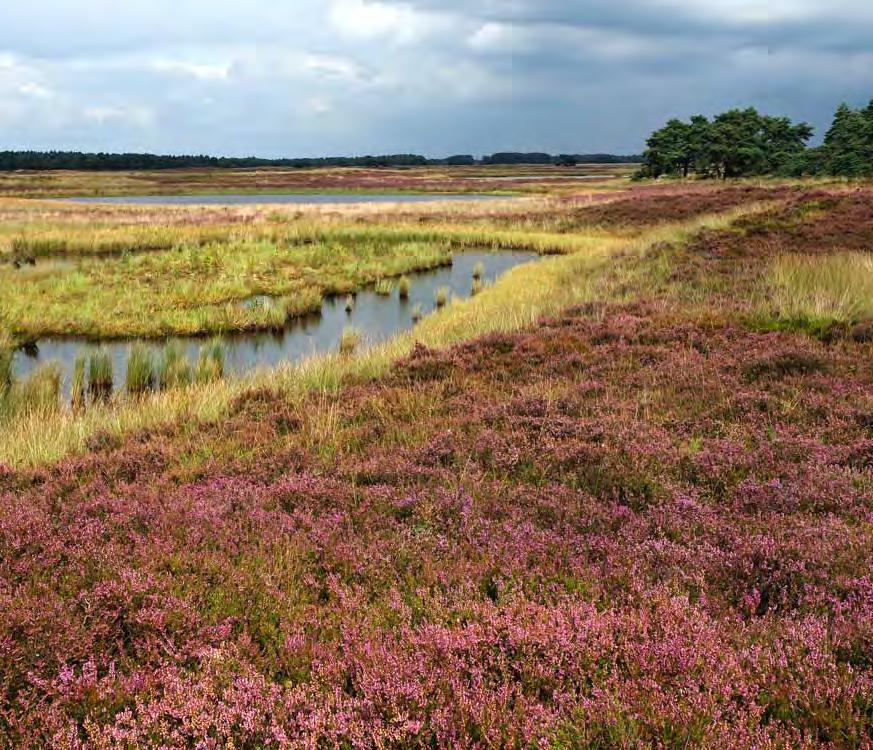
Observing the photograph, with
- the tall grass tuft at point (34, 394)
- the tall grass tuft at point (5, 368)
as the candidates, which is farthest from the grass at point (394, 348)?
the tall grass tuft at point (5, 368)

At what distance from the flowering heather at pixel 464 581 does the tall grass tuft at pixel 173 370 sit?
6464mm

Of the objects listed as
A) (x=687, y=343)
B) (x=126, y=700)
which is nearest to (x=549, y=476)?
(x=126, y=700)

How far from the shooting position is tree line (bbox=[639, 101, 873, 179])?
2621 inches

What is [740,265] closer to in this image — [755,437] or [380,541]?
[755,437]

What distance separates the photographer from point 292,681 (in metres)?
3.83

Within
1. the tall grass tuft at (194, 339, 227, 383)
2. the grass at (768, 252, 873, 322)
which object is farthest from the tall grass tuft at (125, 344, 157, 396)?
the grass at (768, 252, 873, 322)

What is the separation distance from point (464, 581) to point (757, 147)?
9679cm

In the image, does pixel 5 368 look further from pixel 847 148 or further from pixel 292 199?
pixel 292 199

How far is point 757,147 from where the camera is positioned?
85.3 metres

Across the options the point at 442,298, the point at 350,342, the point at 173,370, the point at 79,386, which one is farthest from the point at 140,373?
the point at 442,298

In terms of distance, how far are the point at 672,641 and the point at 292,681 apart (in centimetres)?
228

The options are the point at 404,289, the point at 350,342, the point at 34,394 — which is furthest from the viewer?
the point at 404,289

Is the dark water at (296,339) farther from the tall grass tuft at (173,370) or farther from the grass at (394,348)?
the grass at (394,348)

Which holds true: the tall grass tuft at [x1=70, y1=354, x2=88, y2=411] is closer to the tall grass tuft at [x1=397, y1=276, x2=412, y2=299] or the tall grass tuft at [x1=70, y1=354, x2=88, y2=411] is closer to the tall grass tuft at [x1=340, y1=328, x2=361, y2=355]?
the tall grass tuft at [x1=340, y1=328, x2=361, y2=355]
